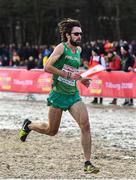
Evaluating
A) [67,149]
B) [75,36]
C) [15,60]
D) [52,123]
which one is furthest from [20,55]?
[75,36]

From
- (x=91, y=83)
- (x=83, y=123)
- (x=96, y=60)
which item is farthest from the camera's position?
(x=91, y=83)

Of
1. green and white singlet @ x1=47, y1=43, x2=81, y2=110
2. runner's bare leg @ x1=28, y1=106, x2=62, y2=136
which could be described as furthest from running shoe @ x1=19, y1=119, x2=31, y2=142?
green and white singlet @ x1=47, y1=43, x2=81, y2=110

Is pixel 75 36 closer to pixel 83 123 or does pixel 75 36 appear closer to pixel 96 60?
pixel 83 123

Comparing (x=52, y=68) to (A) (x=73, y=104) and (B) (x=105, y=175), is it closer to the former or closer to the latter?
(A) (x=73, y=104)

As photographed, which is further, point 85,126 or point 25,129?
point 25,129

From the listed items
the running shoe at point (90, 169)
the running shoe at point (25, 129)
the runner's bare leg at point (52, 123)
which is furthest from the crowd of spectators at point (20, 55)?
the running shoe at point (90, 169)

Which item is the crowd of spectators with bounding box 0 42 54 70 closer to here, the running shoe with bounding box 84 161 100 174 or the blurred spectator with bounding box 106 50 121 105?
the blurred spectator with bounding box 106 50 121 105

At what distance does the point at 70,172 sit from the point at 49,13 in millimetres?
50218

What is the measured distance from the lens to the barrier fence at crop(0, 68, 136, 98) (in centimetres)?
1986

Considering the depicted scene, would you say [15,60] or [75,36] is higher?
[75,36]

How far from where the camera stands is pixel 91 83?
20.4 m

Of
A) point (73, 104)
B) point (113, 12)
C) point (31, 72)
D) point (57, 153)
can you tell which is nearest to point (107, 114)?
point (31, 72)

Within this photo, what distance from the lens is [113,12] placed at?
5631 centimetres

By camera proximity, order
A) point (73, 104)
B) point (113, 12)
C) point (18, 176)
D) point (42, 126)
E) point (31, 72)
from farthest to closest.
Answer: point (113, 12) < point (31, 72) < point (42, 126) < point (73, 104) < point (18, 176)
